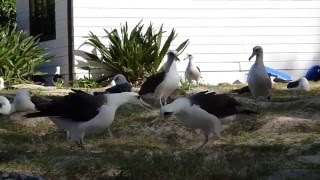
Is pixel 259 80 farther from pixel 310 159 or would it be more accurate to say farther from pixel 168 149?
pixel 310 159

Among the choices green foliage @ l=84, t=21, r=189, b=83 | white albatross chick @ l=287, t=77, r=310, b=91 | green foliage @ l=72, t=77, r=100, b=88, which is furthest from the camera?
green foliage @ l=72, t=77, r=100, b=88

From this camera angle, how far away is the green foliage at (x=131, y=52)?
15797 millimetres

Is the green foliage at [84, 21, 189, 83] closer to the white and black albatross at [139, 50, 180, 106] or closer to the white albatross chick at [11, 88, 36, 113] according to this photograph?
the white and black albatross at [139, 50, 180, 106]

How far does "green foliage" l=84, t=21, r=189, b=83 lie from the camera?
15.8m

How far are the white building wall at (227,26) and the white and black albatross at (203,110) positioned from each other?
9091 mm

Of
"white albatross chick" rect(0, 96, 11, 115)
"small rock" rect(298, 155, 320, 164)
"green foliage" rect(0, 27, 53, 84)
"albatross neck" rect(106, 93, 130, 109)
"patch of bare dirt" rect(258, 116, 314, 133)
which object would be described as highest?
"green foliage" rect(0, 27, 53, 84)

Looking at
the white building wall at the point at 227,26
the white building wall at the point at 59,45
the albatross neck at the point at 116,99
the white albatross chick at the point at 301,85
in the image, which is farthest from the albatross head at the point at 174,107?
the white building wall at the point at 59,45

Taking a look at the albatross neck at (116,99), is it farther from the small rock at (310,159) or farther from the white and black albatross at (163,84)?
the white and black albatross at (163,84)

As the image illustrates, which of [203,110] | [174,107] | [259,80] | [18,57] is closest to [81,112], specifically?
[174,107]

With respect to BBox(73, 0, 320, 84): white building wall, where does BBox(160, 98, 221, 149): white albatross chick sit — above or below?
below

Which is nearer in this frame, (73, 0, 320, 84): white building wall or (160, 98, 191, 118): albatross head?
(160, 98, 191, 118): albatross head

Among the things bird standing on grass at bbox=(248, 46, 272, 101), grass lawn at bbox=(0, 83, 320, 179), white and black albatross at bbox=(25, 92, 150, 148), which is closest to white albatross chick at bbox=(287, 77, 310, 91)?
bird standing on grass at bbox=(248, 46, 272, 101)

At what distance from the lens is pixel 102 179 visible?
19.5 ft

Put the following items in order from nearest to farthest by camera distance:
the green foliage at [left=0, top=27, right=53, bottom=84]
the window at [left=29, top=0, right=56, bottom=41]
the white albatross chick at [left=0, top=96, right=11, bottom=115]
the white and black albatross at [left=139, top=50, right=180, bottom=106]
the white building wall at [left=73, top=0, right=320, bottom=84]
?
the white albatross chick at [left=0, top=96, right=11, bottom=115] < the white and black albatross at [left=139, top=50, right=180, bottom=106] < the green foliage at [left=0, top=27, right=53, bottom=84] < the white building wall at [left=73, top=0, right=320, bottom=84] < the window at [left=29, top=0, right=56, bottom=41]
